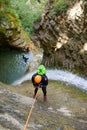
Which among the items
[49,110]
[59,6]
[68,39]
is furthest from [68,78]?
[49,110]

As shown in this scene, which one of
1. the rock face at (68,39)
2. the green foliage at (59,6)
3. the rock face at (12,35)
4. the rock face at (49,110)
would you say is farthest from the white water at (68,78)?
the rock face at (12,35)

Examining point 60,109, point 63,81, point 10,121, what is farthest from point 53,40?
point 10,121

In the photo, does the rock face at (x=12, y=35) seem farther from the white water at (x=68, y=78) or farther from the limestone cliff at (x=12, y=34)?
the white water at (x=68, y=78)

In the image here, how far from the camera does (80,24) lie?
19.9m

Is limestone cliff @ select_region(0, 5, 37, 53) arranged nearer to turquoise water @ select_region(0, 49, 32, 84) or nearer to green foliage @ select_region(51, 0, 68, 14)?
turquoise water @ select_region(0, 49, 32, 84)

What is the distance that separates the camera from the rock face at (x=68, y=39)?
19562 mm

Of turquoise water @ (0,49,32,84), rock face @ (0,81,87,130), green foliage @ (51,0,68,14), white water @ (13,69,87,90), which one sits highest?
green foliage @ (51,0,68,14)

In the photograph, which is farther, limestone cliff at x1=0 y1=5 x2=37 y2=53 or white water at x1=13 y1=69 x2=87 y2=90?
limestone cliff at x1=0 y1=5 x2=37 y2=53

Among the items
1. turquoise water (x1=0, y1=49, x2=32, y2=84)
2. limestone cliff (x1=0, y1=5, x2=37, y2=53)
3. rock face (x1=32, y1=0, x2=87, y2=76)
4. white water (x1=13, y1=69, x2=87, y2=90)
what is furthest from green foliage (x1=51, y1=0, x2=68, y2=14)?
limestone cliff (x1=0, y1=5, x2=37, y2=53)

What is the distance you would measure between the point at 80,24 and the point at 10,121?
39.3 ft

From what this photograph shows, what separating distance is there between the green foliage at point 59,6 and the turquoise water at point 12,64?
20.6 feet

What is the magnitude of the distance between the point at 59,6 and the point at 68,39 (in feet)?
9.91

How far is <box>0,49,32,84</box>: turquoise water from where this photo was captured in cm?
2516

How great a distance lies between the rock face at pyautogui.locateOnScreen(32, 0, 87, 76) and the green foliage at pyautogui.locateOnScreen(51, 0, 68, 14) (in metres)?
0.31
